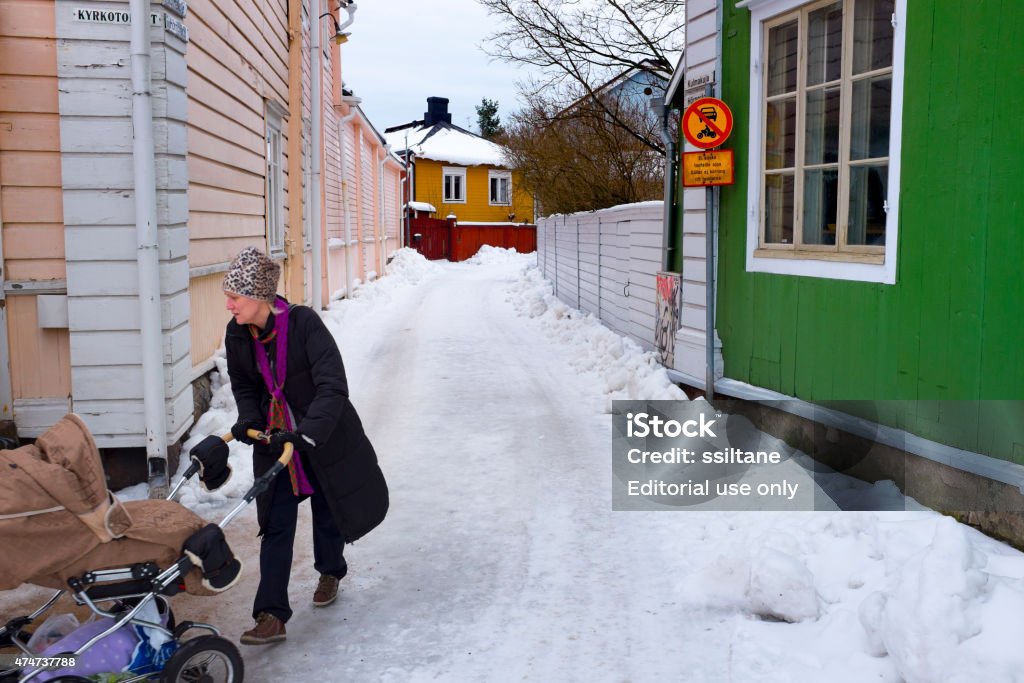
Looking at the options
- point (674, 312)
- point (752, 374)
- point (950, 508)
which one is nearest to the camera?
point (950, 508)

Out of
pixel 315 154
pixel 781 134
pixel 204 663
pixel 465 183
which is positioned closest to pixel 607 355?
pixel 781 134

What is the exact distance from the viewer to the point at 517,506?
586 centimetres

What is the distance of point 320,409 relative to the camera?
3.95 metres

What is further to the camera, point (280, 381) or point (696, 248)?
point (696, 248)

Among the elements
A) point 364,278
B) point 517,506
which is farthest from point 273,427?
point 364,278

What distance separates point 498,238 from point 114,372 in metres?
38.4

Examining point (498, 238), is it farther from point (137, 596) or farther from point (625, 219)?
point (137, 596)

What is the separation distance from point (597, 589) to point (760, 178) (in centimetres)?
343

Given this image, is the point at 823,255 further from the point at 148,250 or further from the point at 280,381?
the point at 148,250

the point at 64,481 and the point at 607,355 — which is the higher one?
the point at 64,481

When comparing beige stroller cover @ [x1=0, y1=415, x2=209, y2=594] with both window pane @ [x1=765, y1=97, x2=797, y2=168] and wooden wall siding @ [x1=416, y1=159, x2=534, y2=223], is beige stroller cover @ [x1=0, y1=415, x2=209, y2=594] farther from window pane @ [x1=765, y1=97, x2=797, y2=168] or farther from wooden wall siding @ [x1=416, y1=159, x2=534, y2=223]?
wooden wall siding @ [x1=416, y1=159, x2=534, y2=223]

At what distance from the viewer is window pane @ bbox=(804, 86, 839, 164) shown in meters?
5.83

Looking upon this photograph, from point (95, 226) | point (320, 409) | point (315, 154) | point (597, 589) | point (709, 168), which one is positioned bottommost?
point (597, 589)

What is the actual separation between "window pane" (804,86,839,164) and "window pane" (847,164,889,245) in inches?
11.1
